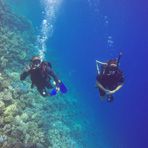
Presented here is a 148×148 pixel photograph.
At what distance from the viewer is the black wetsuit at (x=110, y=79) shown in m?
8.71

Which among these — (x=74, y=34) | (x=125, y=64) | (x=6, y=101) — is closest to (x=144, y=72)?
(x=125, y=64)

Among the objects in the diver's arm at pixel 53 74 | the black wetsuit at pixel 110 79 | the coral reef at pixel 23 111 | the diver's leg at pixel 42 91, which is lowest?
the coral reef at pixel 23 111

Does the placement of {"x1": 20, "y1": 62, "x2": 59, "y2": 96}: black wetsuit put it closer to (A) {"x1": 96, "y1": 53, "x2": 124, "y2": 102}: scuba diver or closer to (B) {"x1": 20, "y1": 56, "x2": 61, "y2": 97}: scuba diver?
(B) {"x1": 20, "y1": 56, "x2": 61, "y2": 97}: scuba diver

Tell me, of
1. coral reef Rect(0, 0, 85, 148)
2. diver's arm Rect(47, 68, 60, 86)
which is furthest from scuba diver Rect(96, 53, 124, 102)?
coral reef Rect(0, 0, 85, 148)

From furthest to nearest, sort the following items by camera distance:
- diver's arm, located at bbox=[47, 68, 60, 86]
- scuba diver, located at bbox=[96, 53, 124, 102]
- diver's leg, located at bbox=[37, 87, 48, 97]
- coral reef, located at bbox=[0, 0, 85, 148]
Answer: coral reef, located at bbox=[0, 0, 85, 148], diver's leg, located at bbox=[37, 87, 48, 97], diver's arm, located at bbox=[47, 68, 60, 86], scuba diver, located at bbox=[96, 53, 124, 102]

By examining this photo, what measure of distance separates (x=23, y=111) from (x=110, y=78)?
6.39 metres

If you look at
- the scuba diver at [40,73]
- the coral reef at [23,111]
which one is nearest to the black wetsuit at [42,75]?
the scuba diver at [40,73]

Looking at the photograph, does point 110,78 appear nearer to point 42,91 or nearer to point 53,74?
point 53,74

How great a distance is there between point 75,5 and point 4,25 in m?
91.1

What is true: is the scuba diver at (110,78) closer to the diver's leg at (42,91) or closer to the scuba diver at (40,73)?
the scuba diver at (40,73)

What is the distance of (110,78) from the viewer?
878cm

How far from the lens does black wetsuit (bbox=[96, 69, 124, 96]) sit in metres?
8.71

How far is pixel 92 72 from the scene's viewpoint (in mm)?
108375

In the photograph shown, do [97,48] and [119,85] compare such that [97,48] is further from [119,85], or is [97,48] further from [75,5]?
[119,85]
